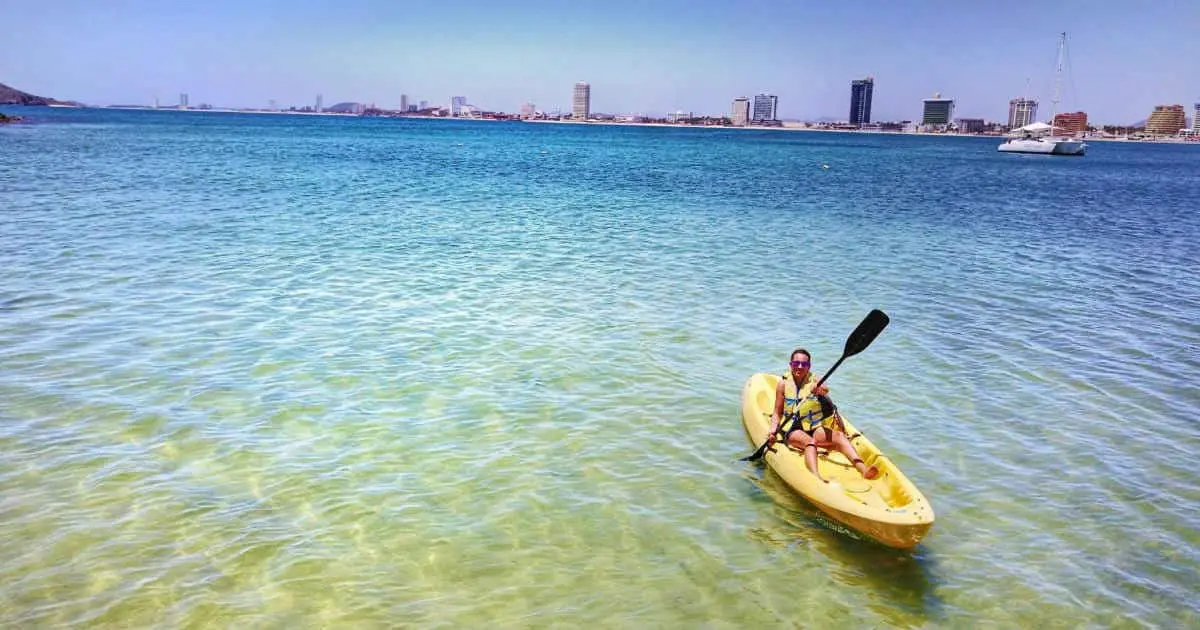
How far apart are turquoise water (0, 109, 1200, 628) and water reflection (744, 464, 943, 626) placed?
0.09ft

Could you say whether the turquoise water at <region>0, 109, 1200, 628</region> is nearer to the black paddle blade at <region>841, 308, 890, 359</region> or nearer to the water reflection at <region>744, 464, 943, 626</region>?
the water reflection at <region>744, 464, 943, 626</region>

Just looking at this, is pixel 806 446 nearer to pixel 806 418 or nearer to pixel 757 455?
pixel 806 418

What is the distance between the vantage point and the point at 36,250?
1941 centimetres

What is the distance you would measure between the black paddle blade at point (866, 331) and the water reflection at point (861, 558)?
2.45 metres

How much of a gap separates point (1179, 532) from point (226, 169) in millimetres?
48591

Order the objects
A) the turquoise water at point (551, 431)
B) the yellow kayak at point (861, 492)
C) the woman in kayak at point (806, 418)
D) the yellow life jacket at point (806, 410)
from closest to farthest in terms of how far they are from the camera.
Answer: the turquoise water at point (551, 431), the yellow kayak at point (861, 492), the woman in kayak at point (806, 418), the yellow life jacket at point (806, 410)

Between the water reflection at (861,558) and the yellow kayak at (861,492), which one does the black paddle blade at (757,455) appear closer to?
the yellow kayak at (861,492)

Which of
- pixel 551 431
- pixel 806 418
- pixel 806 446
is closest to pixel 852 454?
pixel 806 446

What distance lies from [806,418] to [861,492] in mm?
1337

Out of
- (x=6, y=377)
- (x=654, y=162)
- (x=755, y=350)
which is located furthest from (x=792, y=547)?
(x=654, y=162)

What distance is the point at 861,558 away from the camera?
7789 millimetres

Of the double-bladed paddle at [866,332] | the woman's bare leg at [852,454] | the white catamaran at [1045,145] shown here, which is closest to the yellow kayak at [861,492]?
the woman's bare leg at [852,454]

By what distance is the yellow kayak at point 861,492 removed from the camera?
7.50 m

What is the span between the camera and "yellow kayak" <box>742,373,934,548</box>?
7.50 metres
